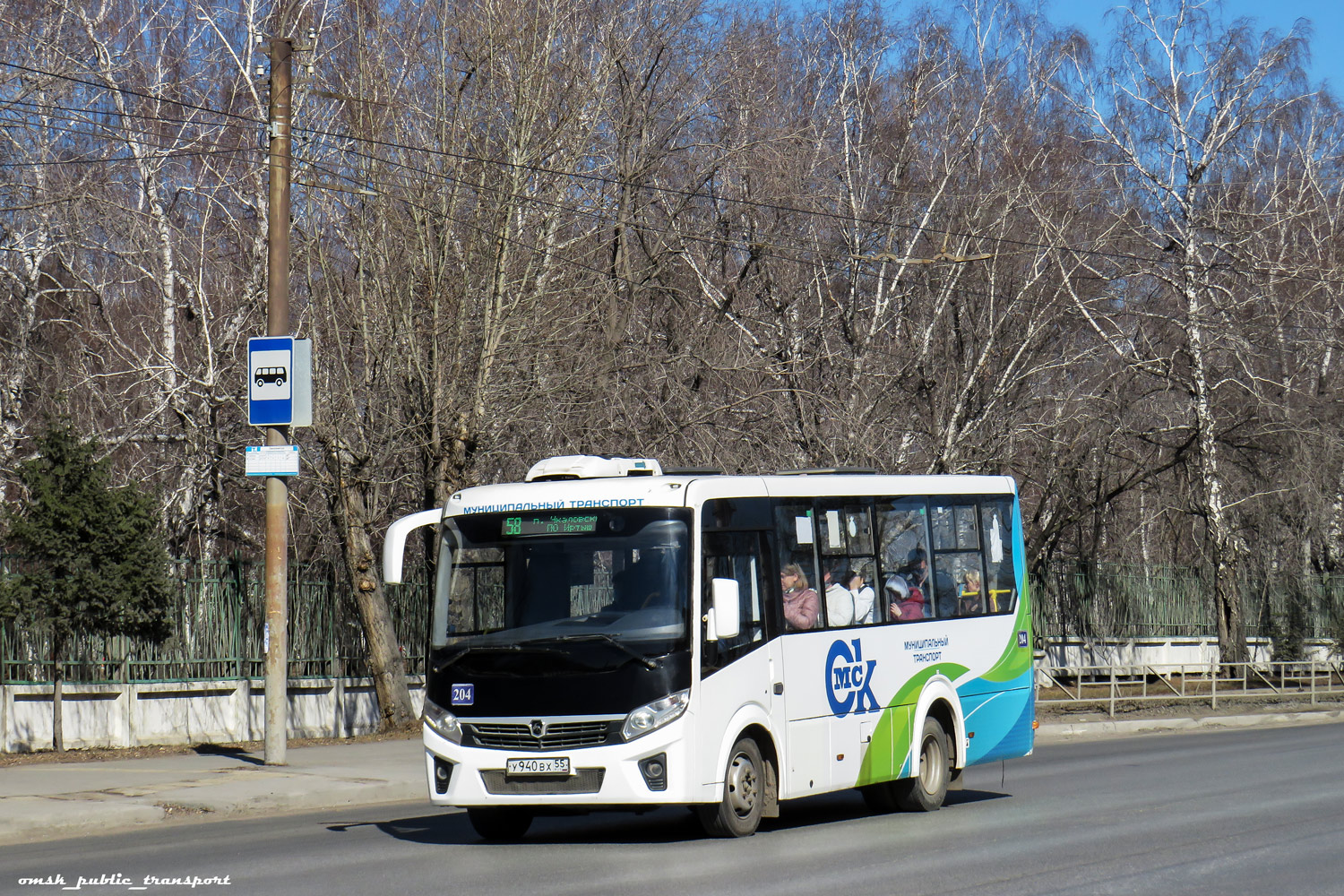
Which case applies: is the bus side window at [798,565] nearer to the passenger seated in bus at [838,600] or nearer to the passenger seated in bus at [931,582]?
the passenger seated in bus at [838,600]

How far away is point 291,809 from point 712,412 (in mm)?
10783

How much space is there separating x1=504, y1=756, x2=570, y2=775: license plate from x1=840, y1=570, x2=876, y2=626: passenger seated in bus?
3.27m

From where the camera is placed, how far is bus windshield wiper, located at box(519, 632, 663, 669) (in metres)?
10.9

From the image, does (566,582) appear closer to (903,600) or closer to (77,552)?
(903,600)

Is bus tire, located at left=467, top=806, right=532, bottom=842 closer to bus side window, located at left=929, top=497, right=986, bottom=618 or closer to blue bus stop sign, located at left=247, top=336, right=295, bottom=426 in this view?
bus side window, located at left=929, top=497, right=986, bottom=618

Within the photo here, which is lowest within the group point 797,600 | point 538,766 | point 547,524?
point 538,766

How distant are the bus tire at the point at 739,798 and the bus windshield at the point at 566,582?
3.62ft

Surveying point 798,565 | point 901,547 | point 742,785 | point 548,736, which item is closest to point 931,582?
point 901,547

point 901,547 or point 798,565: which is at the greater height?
point 901,547

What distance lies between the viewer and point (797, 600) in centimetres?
1237

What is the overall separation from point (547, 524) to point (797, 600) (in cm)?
219

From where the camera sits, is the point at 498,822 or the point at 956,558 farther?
the point at 956,558

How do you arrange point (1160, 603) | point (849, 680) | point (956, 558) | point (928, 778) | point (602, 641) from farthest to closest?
point (1160, 603) → point (956, 558) → point (928, 778) → point (849, 680) → point (602, 641)

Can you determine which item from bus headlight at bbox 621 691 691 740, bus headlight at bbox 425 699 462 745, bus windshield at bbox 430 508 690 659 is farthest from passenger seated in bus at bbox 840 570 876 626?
bus headlight at bbox 425 699 462 745
